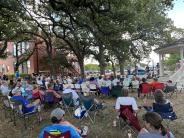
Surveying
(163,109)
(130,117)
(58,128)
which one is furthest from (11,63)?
(58,128)

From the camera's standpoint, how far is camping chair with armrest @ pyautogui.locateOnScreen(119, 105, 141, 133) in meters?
8.79

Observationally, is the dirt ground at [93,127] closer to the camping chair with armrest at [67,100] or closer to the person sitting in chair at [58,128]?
the camping chair with armrest at [67,100]

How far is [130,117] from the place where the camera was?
884cm

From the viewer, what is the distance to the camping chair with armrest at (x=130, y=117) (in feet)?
28.8

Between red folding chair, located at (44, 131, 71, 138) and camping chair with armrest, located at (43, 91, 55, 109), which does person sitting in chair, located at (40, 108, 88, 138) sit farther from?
camping chair with armrest, located at (43, 91, 55, 109)

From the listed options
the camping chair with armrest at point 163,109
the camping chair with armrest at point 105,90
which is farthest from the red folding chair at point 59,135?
the camping chair with armrest at point 105,90

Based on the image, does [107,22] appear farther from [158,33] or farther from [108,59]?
[108,59]

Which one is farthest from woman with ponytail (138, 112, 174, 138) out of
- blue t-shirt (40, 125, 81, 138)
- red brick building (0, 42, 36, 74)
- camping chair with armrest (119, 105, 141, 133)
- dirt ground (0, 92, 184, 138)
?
red brick building (0, 42, 36, 74)

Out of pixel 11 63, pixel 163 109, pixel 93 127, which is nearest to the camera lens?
pixel 163 109

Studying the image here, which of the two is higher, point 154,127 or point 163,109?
point 154,127

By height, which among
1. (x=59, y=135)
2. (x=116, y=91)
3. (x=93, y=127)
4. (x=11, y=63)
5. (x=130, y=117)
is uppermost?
(x=11, y=63)

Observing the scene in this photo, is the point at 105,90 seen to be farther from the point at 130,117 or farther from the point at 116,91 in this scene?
the point at 130,117

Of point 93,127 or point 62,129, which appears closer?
point 62,129

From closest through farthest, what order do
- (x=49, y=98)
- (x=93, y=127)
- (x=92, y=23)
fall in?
(x=93, y=127), (x=49, y=98), (x=92, y=23)
